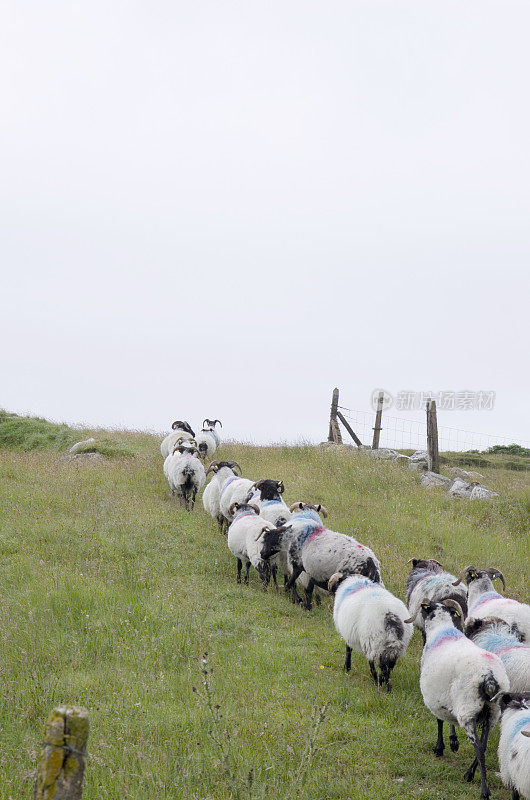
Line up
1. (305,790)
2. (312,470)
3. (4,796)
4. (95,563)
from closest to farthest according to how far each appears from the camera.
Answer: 1. (4,796)
2. (305,790)
3. (95,563)
4. (312,470)

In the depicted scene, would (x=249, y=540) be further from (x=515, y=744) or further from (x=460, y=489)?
(x=460, y=489)

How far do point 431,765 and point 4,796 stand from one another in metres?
3.74

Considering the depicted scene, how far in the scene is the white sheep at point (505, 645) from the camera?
21.8 ft

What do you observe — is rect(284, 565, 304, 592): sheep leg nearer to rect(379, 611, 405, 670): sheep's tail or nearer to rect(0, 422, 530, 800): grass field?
rect(0, 422, 530, 800): grass field

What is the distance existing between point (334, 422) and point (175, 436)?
8.97 m

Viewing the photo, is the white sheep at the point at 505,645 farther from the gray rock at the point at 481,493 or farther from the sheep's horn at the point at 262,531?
the gray rock at the point at 481,493

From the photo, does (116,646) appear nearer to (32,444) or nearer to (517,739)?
(517,739)

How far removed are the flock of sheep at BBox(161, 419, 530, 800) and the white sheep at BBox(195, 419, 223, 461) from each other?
273 inches

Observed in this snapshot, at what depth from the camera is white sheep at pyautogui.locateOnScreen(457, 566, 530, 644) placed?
309 inches

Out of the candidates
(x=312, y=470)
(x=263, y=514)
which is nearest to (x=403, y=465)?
(x=312, y=470)

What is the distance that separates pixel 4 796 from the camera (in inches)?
206

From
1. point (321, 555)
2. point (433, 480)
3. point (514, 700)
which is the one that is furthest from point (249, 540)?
point (433, 480)

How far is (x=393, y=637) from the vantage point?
7.43 metres

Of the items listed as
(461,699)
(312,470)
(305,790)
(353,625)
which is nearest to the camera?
(305,790)
